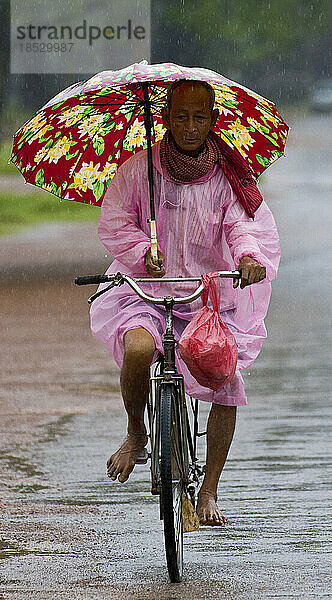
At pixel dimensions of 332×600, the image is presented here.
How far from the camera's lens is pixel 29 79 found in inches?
1109

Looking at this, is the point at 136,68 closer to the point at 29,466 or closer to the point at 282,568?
the point at 282,568

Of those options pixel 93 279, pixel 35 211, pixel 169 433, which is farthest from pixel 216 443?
pixel 35 211

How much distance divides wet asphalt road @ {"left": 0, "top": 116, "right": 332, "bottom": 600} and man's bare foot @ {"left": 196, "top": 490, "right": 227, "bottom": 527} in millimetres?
211

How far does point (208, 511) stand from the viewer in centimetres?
566

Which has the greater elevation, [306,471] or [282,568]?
[282,568]

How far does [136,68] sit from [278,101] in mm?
24474

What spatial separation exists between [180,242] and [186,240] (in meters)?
0.03

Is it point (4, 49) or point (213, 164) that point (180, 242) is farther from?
point (4, 49)

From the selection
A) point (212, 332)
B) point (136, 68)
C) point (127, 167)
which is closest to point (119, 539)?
point (212, 332)

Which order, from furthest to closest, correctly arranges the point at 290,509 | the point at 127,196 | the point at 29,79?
the point at 29,79 → the point at 290,509 → the point at 127,196

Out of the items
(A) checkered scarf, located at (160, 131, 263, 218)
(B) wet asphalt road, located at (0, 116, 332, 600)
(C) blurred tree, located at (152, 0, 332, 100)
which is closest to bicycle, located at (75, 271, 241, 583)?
(B) wet asphalt road, located at (0, 116, 332, 600)

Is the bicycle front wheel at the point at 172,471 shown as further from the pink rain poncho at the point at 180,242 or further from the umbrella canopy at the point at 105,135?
the umbrella canopy at the point at 105,135

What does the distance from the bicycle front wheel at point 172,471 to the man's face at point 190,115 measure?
111 centimetres

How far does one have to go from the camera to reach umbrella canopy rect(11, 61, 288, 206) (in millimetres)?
6102
